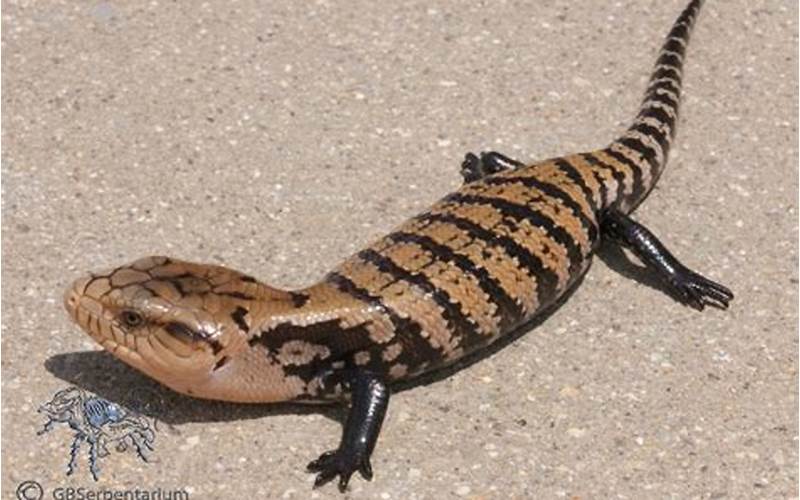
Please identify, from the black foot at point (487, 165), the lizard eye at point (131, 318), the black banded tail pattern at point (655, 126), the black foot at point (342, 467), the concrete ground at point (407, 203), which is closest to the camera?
the lizard eye at point (131, 318)

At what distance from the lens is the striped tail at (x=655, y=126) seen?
649cm

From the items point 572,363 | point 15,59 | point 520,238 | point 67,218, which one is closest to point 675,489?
point 572,363

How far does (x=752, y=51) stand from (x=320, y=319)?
3.39m

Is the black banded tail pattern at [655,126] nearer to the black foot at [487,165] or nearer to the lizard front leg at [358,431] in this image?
the black foot at [487,165]

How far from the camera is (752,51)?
772 centimetres

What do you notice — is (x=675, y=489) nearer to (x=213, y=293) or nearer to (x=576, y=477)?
(x=576, y=477)

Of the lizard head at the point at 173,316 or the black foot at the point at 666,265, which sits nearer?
the lizard head at the point at 173,316

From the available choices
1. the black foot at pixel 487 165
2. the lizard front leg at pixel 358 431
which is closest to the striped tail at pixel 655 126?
the black foot at pixel 487 165

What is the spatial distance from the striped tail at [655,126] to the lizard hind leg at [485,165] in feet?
1.38

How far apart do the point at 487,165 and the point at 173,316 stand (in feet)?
6.59

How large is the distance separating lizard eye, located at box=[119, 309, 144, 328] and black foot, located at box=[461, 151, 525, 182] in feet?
6.59

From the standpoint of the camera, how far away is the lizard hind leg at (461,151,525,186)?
261 inches

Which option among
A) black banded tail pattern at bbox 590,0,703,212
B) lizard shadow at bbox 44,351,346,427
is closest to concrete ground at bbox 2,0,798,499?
lizard shadow at bbox 44,351,346,427

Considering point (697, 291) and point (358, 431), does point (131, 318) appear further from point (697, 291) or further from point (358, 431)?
point (697, 291)
